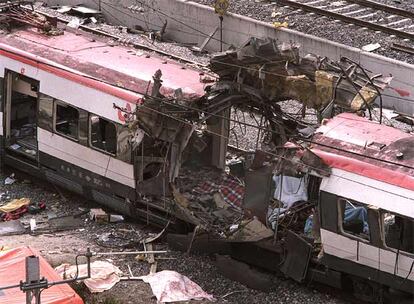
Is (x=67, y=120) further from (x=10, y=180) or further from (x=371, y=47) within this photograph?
(x=371, y=47)

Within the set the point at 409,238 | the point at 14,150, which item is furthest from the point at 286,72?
the point at 14,150

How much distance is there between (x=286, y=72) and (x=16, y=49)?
619 centimetres

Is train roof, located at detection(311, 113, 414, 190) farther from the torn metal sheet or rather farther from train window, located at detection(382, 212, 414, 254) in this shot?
train window, located at detection(382, 212, 414, 254)

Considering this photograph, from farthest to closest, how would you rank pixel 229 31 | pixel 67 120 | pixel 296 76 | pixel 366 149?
pixel 229 31 → pixel 67 120 → pixel 296 76 → pixel 366 149

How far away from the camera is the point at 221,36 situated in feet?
80.2

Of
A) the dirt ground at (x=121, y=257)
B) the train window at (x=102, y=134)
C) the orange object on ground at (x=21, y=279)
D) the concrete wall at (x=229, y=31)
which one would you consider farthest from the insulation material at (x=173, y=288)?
the concrete wall at (x=229, y=31)

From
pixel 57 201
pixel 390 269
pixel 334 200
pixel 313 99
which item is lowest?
pixel 57 201

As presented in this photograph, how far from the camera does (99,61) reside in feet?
56.1

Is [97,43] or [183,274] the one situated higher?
[97,43]

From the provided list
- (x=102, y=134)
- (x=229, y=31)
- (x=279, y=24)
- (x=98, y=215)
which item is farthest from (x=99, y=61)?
(x=229, y=31)

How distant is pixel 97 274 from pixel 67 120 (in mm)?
4044

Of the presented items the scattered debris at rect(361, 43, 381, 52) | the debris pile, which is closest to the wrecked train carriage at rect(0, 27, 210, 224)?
the debris pile

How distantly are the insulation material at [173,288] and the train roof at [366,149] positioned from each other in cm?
300

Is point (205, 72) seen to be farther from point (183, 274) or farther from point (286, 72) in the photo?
point (183, 274)
